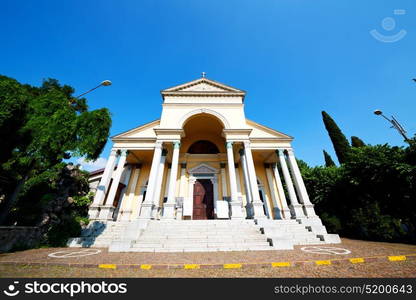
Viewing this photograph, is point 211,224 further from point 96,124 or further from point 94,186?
point 94,186

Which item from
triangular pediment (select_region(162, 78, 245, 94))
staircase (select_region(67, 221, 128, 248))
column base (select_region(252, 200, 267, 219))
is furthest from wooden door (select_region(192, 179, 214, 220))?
triangular pediment (select_region(162, 78, 245, 94))

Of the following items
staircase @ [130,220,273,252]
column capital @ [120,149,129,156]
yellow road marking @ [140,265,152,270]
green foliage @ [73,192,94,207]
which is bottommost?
yellow road marking @ [140,265,152,270]

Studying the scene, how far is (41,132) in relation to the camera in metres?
6.58

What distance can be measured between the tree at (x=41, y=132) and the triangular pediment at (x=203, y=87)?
7574mm

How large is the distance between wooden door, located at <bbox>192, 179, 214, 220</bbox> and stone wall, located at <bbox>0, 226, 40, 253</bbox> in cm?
890

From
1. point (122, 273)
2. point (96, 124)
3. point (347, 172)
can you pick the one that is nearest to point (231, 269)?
point (122, 273)

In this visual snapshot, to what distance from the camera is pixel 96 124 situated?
298 inches

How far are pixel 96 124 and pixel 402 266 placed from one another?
11106 mm

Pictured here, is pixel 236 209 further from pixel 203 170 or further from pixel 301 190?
pixel 203 170

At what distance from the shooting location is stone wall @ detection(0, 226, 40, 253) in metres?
6.32

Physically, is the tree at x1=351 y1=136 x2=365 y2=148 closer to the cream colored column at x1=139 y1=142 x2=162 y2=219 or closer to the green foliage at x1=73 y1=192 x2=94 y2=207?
the cream colored column at x1=139 y1=142 x2=162 y2=219

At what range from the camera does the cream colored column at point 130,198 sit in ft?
41.8

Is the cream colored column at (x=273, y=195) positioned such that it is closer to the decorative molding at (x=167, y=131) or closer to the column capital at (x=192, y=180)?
the column capital at (x=192, y=180)

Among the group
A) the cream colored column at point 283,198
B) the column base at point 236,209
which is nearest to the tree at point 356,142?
the cream colored column at point 283,198
